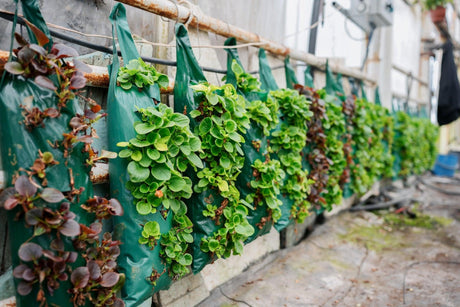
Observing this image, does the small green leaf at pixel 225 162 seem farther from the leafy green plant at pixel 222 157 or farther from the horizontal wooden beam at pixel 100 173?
the horizontal wooden beam at pixel 100 173

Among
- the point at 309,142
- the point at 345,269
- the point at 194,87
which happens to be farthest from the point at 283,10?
the point at 345,269

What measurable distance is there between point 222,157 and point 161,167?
0.40 meters

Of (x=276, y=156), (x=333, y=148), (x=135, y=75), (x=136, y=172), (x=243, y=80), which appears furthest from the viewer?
(x=333, y=148)

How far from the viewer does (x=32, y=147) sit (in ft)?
3.93

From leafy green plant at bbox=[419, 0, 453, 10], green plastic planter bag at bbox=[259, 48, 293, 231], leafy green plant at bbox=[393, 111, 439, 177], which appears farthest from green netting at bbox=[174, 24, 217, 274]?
leafy green plant at bbox=[419, 0, 453, 10]

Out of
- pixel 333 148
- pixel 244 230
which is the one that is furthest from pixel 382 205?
pixel 244 230

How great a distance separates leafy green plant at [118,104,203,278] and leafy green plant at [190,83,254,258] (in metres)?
0.16

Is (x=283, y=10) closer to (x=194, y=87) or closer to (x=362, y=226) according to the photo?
(x=194, y=87)

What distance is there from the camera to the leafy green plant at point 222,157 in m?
1.75

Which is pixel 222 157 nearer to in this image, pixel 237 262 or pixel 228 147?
pixel 228 147

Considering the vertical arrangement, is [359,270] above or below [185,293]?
below

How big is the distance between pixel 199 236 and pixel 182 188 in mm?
367

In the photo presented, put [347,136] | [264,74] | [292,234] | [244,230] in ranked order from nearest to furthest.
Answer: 1. [244,230]
2. [264,74]
3. [292,234]
4. [347,136]

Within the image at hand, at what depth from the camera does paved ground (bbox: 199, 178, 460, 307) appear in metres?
2.39
